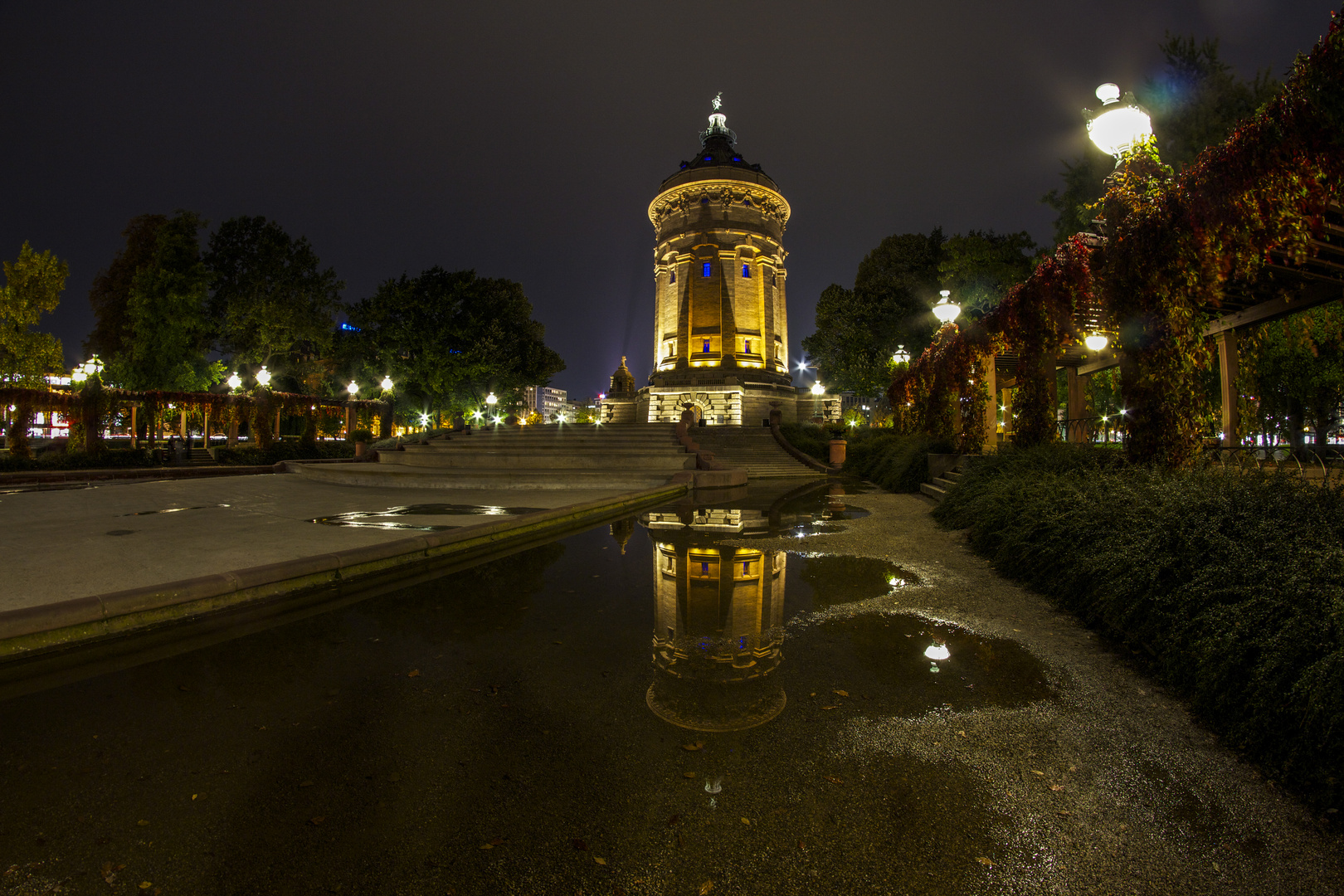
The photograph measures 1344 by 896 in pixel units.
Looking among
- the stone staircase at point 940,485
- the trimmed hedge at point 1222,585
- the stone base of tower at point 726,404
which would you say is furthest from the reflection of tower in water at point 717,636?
the stone base of tower at point 726,404

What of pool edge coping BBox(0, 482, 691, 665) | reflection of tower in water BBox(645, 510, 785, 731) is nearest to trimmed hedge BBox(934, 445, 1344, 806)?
reflection of tower in water BBox(645, 510, 785, 731)

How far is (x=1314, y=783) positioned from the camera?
2449 millimetres

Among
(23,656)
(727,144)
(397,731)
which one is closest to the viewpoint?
(397,731)

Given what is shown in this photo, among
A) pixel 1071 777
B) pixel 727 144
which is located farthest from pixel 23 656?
pixel 727 144

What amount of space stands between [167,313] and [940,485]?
40130 millimetres

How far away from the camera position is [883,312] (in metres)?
39.5

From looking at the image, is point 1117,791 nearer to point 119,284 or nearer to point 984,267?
point 984,267

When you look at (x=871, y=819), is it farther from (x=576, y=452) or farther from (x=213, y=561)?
(x=576, y=452)

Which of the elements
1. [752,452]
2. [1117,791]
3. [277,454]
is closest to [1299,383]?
[752,452]

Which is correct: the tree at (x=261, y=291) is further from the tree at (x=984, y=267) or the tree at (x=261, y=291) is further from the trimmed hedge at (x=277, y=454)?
the tree at (x=984, y=267)

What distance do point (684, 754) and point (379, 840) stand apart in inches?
52.6

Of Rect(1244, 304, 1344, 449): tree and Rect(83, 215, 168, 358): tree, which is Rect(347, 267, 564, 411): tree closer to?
Rect(83, 215, 168, 358): tree

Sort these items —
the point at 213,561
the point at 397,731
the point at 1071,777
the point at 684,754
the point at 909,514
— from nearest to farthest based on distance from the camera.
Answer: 1. the point at 1071,777
2. the point at 684,754
3. the point at 397,731
4. the point at 213,561
5. the point at 909,514

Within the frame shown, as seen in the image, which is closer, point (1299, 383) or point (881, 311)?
point (1299, 383)
